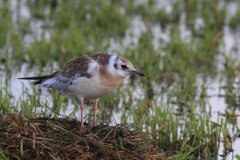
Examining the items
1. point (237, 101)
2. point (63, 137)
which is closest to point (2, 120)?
point (63, 137)

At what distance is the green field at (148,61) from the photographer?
564 centimetres

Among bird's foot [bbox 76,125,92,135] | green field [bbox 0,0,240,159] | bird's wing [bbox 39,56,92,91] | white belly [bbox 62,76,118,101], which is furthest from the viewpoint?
green field [bbox 0,0,240,159]

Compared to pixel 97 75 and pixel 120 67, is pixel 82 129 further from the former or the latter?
pixel 120 67

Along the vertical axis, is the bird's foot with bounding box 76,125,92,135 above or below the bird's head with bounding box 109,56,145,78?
below

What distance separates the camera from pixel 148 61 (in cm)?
862

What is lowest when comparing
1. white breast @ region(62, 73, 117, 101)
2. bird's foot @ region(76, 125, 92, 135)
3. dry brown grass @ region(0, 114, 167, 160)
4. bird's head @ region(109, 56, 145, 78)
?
dry brown grass @ region(0, 114, 167, 160)

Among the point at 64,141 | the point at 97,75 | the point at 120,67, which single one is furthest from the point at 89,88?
the point at 64,141

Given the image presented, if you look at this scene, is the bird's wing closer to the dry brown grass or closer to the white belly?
the white belly

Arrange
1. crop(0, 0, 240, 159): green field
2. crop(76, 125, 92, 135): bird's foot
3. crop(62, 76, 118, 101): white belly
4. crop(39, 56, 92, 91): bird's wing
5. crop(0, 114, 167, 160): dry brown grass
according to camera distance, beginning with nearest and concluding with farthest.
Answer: crop(0, 114, 167, 160): dry brown grass, crop(76, 125, 92, 135): bird's foot, crop(62, 76, 118, 101): white belly, crop(39, 56, 92, 91): bird's wing, crop(0, 0, 240, 159): green field

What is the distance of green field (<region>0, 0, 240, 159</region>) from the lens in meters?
5.64

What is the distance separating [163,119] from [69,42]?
4.36 m

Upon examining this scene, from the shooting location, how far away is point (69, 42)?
371 inches

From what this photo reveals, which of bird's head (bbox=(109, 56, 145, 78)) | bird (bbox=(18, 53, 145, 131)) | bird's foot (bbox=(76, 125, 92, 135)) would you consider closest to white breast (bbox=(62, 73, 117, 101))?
bird (bbox=(18, 53, 145, 131))

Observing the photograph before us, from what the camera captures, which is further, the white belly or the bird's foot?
the white belly
